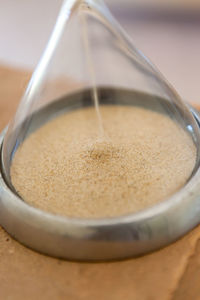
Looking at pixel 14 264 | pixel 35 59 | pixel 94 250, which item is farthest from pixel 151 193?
pixel 35 59

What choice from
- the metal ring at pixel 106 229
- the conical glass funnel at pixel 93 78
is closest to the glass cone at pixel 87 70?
the conical glass funnel at pixel 93 78

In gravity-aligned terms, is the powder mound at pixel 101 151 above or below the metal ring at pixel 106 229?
above

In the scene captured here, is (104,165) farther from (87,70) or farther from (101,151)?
(87,70)

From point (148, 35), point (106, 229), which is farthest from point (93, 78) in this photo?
point (148, 35)

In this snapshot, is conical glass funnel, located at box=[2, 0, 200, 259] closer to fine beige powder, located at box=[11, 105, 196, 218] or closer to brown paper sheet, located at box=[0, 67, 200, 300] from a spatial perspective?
fine beige powder, located at box=[11, 105, 196, 218]

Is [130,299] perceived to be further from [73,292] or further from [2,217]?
[2,217]

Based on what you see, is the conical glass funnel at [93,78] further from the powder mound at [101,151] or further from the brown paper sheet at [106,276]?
the brown paper sheet at [106,276]

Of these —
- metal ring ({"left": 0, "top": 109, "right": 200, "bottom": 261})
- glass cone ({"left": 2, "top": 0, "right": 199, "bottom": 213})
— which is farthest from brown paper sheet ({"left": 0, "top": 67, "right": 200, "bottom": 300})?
glass cone ({"left": 2, "top": 0, "right": 199, "bottom": 213})
